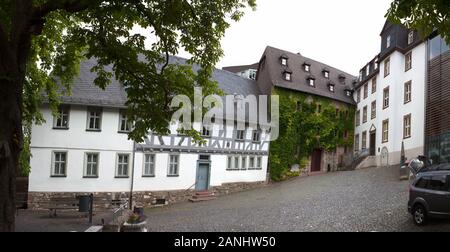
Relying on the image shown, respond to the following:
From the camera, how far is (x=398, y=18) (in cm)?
516

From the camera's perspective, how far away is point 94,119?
23.7 m

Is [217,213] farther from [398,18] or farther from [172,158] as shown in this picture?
[398,18]

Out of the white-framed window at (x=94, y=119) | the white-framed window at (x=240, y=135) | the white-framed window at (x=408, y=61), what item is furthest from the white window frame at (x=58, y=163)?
the white-framed window at (x=408, y=61)

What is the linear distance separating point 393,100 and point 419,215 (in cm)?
2010

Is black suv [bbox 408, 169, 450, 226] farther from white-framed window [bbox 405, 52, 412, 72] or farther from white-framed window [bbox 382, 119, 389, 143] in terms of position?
white-framed window [bbox 382, 119, 389, 143]

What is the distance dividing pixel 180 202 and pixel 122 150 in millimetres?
4775

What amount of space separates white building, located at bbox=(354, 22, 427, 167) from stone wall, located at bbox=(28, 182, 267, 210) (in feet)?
30.4

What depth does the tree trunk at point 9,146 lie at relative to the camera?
6434 mm

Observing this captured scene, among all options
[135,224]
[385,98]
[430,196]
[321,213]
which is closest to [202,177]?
[321,213]

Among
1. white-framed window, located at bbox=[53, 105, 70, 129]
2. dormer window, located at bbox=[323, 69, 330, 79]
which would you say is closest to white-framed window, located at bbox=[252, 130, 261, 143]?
dormer window, located at bbox=[323, 69, 330, 79]

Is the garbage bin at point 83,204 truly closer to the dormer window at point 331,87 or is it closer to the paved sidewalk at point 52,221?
the paved sidewalk at point 52,221

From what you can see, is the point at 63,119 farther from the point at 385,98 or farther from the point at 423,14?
the point at 385,98

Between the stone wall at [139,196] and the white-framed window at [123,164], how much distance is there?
44.9 inches
